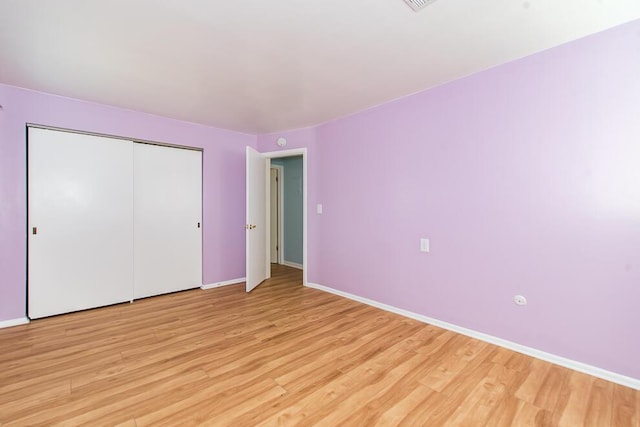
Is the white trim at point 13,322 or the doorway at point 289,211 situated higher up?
the doorway at point 289,211

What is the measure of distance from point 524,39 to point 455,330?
249 centimetres

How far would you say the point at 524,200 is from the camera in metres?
2.30

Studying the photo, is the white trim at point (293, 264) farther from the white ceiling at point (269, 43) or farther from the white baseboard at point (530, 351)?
the white ceiling at point (269, 43)

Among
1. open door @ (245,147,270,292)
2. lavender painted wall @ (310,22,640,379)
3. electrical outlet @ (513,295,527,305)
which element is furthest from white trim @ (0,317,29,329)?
electrical outlet @ (513,295,527,305)

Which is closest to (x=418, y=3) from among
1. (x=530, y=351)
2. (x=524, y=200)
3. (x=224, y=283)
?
(x=524, y=200)

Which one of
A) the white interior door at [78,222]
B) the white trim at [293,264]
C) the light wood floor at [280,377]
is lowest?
the light wood floor at [280,377]

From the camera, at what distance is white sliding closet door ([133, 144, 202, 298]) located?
3.59m

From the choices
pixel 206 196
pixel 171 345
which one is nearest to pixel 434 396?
pixel 171 345

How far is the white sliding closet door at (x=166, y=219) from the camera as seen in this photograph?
3.59 metres

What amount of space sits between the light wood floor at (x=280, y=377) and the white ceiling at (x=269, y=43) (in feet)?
7.83

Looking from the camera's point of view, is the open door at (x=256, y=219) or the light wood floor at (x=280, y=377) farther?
the open door at (x=256, y=219)

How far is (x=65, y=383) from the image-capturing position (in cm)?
191

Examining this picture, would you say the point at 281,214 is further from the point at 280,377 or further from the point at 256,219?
the point at 280,377

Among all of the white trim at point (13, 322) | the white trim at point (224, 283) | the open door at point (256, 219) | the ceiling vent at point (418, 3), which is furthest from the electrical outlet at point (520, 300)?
the white trim at point (13, 322)
